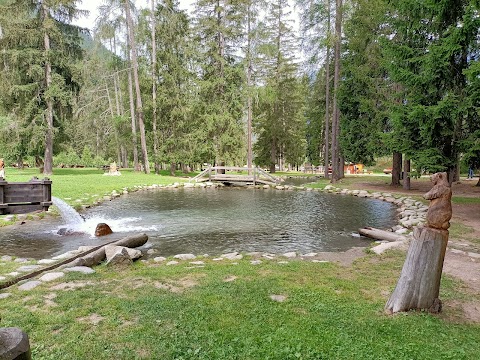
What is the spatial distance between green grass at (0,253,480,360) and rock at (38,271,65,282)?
174 millimetres

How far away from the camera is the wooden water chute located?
8713 mm

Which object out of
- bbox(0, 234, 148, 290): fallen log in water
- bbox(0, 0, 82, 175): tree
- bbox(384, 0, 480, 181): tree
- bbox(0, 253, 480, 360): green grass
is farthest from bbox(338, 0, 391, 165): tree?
bbox(0, 0, 82, 175): tree

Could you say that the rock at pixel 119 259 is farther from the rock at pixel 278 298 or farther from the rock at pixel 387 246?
the rock at pixel 387 246

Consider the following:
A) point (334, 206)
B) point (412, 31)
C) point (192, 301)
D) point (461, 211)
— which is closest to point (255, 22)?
point (412, 31)

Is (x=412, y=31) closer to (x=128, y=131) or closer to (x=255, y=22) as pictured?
(x=255, y=22)

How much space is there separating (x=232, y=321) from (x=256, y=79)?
26.7 meters

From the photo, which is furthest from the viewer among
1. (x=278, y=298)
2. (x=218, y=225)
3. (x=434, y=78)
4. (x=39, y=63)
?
(x=39, y=63)

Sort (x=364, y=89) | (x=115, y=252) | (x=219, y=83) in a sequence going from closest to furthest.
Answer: (x=115, y=252) → (x=364, y=89) → (x=219, y=83)

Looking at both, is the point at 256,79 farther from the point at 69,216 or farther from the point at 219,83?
the point at 69,216

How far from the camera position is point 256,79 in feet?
92.3

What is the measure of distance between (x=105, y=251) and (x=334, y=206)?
10.6 m

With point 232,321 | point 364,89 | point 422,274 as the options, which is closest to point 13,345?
point 232,321

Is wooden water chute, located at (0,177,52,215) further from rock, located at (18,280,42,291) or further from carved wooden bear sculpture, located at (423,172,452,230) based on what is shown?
carved wooden bear sculpture, located at (423,172,452,230)

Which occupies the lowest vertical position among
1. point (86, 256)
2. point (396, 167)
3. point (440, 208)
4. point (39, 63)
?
point (86, 256)
